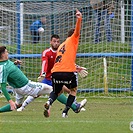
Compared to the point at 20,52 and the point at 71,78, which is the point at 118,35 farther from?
the point at 71,78

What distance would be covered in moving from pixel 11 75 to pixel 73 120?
Answer: 1.68m

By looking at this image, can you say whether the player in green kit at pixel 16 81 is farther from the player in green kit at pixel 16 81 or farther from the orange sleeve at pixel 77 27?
the orange sleeve at pixel 77 27

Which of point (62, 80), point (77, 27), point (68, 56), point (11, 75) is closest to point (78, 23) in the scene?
point (77, 27)

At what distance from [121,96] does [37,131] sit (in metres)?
8.28

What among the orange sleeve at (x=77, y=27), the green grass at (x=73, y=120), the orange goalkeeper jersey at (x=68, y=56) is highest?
the orange sleeve at (x=77, y=27)

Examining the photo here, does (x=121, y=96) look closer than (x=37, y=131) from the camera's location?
No

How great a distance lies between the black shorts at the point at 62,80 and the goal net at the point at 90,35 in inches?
228

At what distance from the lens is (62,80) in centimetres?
1252

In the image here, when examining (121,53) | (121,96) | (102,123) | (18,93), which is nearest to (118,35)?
(121,53)

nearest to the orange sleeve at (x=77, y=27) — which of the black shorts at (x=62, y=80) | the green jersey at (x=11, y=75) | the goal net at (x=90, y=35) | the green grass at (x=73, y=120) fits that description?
the black shorts at (x=62, y=80)

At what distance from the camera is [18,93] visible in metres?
13.3

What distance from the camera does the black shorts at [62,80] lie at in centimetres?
1252

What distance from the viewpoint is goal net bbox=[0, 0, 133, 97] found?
18547mm

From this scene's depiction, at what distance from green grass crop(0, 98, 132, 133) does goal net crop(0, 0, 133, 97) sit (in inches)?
97.7
